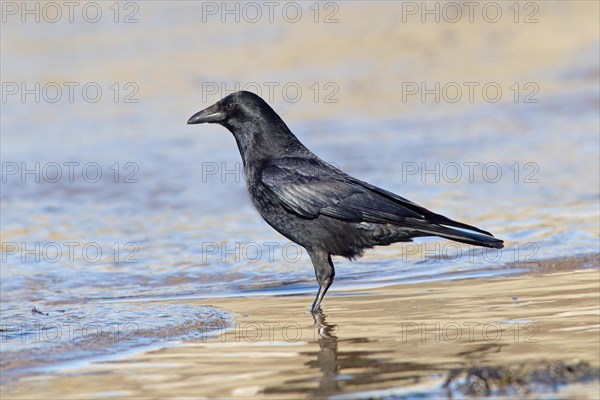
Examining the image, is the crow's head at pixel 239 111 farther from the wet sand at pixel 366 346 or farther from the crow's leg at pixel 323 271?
the wet sand at pixel 366 346

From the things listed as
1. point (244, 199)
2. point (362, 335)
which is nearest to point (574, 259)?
point (362, 335)

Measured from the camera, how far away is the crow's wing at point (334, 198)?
680 cm

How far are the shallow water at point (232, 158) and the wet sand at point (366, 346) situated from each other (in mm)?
360

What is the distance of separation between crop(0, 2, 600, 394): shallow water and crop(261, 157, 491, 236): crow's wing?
0.73 m

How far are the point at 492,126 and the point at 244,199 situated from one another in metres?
4.10

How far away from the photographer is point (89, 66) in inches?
663

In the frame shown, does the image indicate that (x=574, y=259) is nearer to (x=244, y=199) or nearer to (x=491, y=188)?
(x=491, y=188)

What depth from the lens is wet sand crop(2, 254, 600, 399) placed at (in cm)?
494

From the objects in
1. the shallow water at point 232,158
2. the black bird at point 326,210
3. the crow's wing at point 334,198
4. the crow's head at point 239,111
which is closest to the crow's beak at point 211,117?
the crow's head at point 239,111

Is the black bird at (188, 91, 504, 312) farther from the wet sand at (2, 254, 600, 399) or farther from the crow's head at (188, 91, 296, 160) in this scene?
the wet sand at (2, 254, 600, 399)

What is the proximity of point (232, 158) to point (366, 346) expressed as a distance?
6775 millimetres

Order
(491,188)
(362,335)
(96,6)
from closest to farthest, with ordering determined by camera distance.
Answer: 1. (362,335)
2. (491,188)
3. (96,6)

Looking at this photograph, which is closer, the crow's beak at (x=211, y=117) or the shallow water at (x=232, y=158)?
the crow's beak at (x=211, y=117)

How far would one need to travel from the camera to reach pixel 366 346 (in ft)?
18.7
